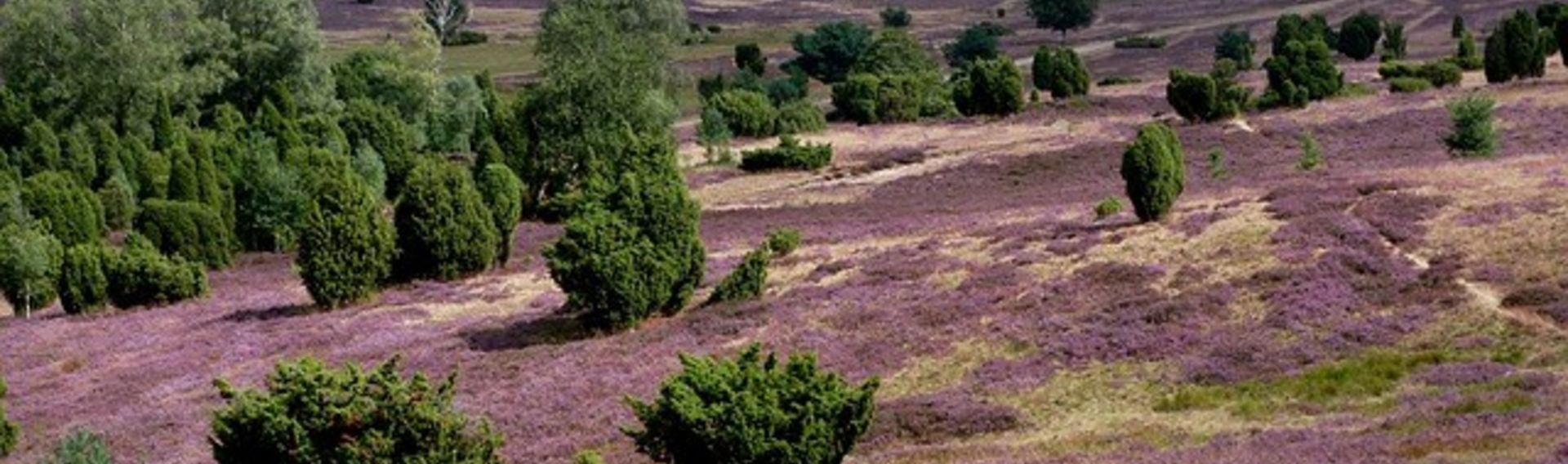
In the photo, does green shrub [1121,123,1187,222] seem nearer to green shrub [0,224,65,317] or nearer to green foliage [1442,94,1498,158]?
green foliage [1442,94,1498,158]

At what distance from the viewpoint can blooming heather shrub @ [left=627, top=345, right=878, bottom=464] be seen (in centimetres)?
2200

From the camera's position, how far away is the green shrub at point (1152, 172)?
4034 centimetres

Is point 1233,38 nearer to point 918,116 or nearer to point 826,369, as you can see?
point 918,116

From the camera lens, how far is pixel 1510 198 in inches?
1458

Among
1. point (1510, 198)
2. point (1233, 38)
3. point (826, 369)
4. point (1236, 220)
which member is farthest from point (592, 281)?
point (1233, 38)

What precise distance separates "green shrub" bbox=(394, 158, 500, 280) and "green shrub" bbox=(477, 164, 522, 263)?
2346 millimetres

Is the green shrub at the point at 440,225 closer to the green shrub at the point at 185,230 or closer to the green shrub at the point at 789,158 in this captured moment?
the green shrub at the point at 185,230

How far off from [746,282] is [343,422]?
61.3 ft

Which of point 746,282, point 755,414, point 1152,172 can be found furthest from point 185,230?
point 755,414

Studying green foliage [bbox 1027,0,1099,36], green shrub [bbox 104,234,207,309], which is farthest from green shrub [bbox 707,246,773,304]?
green foliage [bbox 1027,0,1099,36]

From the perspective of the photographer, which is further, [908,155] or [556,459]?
[908,155]

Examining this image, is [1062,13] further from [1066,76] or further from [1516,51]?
[1516,51]

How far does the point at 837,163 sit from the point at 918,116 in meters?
21.9

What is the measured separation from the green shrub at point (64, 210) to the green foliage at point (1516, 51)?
63995 millimetres
